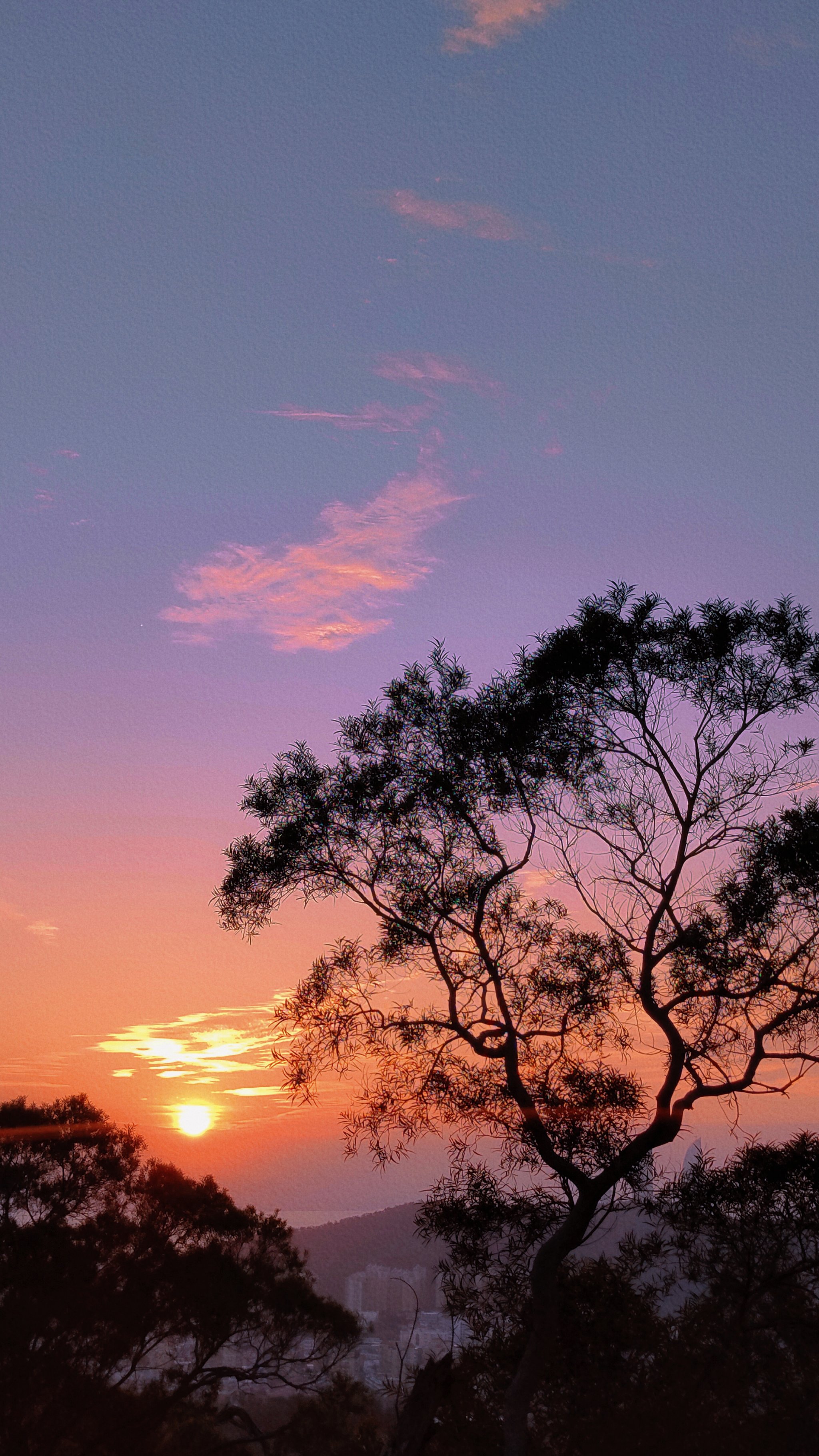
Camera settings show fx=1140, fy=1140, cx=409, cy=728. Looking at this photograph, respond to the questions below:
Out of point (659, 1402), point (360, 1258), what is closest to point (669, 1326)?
point (659, 1402)

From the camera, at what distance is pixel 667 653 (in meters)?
20.4

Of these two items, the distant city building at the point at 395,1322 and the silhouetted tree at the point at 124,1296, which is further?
the silhouetted tree at the point at 124,1296

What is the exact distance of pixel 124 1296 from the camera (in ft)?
82.0

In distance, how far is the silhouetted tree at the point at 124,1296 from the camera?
76.5 feet

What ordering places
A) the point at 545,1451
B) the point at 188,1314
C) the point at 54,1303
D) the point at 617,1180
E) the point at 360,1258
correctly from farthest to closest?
the point at 360,1258
the point at 188,1314
the point at 54,1303
the point at 545,1451
the point at 617,1180

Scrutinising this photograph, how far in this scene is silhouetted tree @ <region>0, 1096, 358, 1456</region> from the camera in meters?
23.3

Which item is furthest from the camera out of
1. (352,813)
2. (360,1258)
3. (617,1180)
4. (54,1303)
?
(360,1258)

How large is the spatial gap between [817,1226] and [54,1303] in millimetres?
15426

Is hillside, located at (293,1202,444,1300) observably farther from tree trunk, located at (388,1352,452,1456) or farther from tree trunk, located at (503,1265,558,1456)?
tree trunk, located at (388,1352,452,1456)

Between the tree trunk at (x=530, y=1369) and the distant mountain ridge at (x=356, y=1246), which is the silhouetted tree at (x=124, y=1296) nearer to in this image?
the distant mountain ridge at (x=356, y=1246)

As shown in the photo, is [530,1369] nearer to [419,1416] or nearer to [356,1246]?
[419,1416]

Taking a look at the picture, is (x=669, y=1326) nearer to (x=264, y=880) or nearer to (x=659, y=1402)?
(x=659, y=1402)

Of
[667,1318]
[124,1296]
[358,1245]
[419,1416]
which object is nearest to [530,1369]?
[419,1416]

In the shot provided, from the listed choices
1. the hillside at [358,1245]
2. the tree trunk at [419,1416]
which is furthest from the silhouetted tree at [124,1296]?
the tree trunk at [419,1416]
